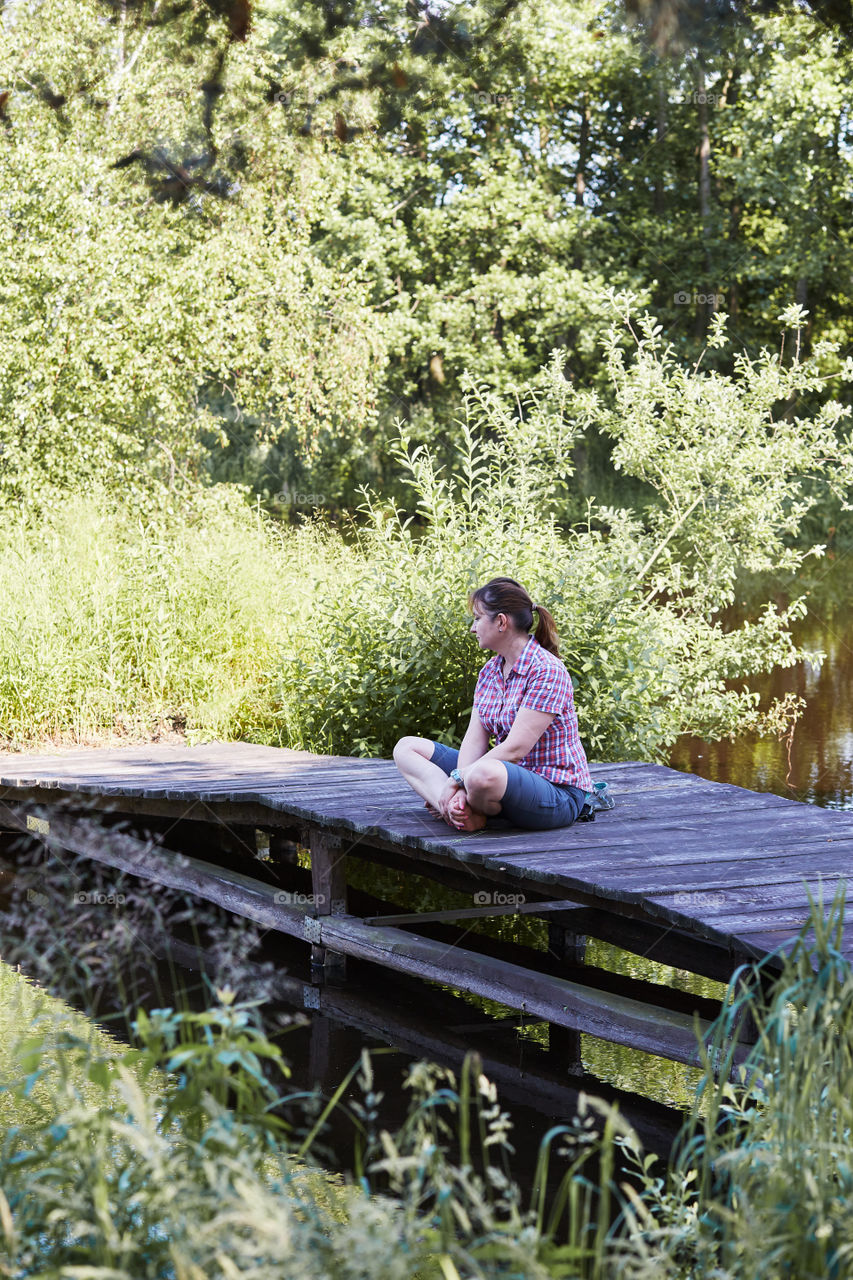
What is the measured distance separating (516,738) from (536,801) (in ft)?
0.94

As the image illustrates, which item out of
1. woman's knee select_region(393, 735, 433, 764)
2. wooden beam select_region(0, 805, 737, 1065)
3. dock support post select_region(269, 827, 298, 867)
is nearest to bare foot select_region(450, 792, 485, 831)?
woman's knee select_region(393, 735, 433, 764)

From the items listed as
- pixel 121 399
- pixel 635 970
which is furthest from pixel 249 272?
pixel 635 970

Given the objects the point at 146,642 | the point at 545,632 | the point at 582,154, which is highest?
the point at 582,154

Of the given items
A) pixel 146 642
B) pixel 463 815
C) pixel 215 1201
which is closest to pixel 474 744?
pixel 463 815

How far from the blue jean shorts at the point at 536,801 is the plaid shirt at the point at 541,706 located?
5cm

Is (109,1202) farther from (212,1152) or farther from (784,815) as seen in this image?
(784,815)

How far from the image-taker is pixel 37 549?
40.7 feet

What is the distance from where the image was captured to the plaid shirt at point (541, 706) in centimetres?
549

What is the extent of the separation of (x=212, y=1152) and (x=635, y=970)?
4640mm

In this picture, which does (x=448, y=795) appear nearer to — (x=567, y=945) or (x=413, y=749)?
(x=413, y=749)

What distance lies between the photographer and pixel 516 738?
5480mm

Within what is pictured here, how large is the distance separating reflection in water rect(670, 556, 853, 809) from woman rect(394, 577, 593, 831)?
4.80m

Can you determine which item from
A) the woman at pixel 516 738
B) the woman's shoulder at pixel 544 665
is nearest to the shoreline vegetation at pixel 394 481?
the woman at pixel 516 738

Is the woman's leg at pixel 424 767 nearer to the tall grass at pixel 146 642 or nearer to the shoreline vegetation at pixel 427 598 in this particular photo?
the shoreline vegetation at pixel 427 598
